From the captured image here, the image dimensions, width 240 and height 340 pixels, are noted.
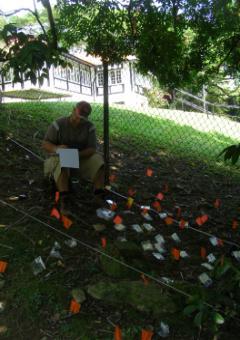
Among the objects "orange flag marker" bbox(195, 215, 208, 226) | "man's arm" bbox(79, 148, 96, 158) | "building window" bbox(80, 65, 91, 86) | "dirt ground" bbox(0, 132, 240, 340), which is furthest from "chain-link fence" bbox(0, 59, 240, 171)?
"building window" bbox(80, 65, 91, 86)

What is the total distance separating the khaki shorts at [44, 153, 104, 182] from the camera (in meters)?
4.59

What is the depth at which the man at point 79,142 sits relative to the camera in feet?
15.3

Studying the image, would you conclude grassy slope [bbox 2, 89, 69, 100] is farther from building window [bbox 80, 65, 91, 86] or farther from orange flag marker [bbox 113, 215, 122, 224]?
orange flag marker [bbox 113, 215, 122, 224]

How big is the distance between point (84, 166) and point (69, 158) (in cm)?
41

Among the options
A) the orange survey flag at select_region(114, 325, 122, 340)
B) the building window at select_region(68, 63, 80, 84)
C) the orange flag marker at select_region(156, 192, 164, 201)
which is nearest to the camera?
the orange survey flag at select_region(114, 325, 122, 340)

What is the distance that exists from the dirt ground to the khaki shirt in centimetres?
50

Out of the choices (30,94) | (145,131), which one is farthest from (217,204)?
(30,94)

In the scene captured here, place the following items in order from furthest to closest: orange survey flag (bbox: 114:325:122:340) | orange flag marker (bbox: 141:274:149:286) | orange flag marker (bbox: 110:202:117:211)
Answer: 1. orange flag marker (bbox: 110:202:117:211)
2. orange flag marker (bbox: 141:274:149:286)
3. orange survey flag (bbox: 114:325:122:340)

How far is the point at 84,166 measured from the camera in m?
4.78

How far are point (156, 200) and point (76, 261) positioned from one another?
1.94m

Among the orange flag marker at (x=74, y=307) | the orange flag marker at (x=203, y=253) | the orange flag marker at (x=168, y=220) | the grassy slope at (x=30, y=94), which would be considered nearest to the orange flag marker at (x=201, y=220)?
the orange flag marker at (x=168, y=220)

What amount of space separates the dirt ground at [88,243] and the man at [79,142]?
29cm

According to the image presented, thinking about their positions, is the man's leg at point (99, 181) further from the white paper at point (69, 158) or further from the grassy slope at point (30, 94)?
the grassy slope at point (30, 94)

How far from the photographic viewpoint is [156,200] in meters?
5.50
